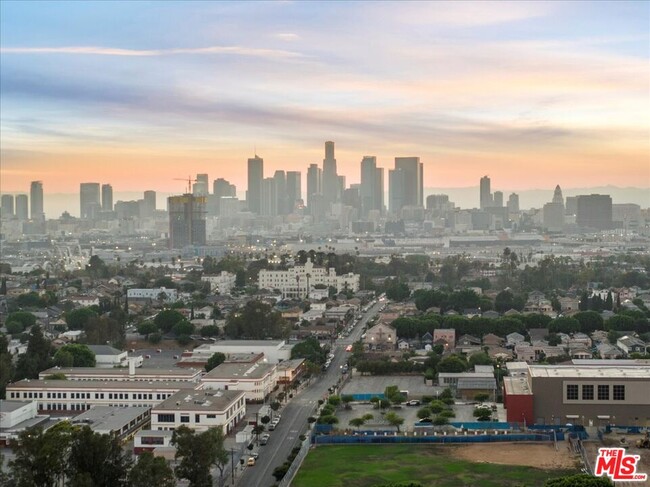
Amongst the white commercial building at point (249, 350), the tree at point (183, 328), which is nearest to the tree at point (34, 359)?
the white commercial building at point (249, 350)

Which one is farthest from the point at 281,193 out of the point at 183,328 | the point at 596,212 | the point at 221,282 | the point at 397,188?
the point at 183,328

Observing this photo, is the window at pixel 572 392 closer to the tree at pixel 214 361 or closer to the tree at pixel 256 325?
the tree at pixel 214 361

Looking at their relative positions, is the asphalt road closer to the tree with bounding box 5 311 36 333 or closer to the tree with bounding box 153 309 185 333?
the tree with bounding box 153 309 185 333

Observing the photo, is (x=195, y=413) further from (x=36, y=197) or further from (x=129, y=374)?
(x=36, y=197)

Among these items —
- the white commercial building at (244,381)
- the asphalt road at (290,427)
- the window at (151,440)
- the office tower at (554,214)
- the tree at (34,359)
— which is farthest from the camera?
the office tower at (554,214)

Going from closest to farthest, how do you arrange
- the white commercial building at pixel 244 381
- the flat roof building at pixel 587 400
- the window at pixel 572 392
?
the flat roof building at pixel 587 400, the window at pixel 572 392, the white commercial building at pixel 244 381

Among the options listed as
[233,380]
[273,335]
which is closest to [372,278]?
[273,335]

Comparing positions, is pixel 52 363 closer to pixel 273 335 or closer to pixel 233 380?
pixel 233 380

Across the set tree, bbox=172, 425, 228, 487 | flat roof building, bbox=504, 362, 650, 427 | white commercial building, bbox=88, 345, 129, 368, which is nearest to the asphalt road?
tree, bbox=172, 425, 228, 487
